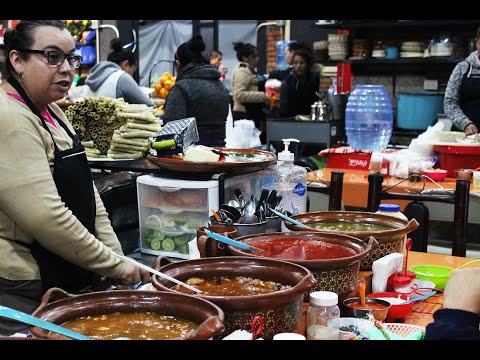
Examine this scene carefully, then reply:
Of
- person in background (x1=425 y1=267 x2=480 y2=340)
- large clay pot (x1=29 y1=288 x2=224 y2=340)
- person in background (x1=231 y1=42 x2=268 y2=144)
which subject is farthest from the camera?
person in background (x1=231 y1=42 x2=268 y2=144)

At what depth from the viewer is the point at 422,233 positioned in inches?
114

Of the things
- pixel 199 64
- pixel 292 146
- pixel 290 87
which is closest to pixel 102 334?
pixel 199 64

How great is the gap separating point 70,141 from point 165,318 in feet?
4.00

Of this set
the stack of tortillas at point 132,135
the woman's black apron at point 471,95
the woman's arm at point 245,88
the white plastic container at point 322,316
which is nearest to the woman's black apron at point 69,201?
the stack of tortillas at point 132,135

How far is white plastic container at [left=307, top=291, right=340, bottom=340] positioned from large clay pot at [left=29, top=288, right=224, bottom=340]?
0.35 meters

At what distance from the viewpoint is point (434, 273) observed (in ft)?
7.08

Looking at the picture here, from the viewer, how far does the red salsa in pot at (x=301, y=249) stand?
5.68ft

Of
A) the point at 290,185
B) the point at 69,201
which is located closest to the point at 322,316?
the point at 69,201

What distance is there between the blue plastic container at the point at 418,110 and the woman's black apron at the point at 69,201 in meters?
5.75

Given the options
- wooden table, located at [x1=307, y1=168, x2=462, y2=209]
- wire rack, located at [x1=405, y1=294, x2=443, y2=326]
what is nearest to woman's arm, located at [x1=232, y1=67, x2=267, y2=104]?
wooden table, located at [x1=307, y1=168, x2=462, y2=209]

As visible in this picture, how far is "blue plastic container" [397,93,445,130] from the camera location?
7344mm

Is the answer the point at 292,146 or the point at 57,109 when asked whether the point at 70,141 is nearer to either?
the point at 57,109

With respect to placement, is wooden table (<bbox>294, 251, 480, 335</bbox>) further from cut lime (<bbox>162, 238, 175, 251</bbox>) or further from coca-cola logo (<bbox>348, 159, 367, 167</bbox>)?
coca-cola logo (<bbox>348, 159, 367, 167</bbox>)
